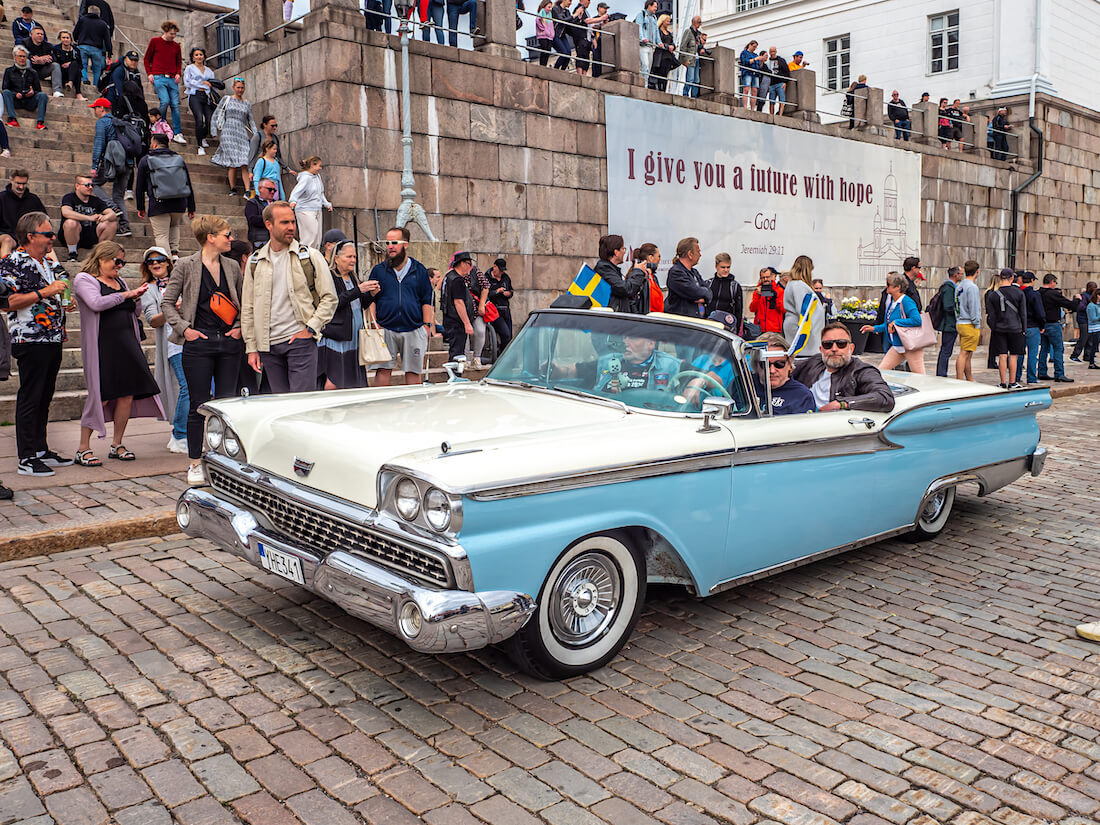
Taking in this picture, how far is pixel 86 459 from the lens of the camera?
7.11 m

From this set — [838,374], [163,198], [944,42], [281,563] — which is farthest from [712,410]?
[944,42]

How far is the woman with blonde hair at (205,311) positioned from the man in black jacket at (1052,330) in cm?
1295

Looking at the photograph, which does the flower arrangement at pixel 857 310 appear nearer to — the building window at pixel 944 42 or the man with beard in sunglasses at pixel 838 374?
the man with beard in sunglasses at pixel 838 374

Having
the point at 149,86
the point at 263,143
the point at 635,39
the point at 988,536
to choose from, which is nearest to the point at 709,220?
the point at 635,39

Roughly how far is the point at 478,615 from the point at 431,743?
1.58ft

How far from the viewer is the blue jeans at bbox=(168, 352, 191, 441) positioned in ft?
25.4

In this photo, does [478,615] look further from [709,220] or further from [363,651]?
[709,220]

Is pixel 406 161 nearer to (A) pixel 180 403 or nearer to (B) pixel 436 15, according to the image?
(B) pixel 436 15

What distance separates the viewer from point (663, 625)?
431 cm

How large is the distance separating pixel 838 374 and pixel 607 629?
282cm

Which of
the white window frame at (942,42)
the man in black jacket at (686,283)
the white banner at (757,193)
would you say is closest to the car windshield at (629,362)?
the man in black jacket at (686,283)

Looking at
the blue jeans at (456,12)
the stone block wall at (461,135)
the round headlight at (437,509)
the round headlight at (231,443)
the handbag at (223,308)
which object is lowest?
the round headlight at (437,509)

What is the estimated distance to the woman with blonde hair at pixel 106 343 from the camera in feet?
23.0

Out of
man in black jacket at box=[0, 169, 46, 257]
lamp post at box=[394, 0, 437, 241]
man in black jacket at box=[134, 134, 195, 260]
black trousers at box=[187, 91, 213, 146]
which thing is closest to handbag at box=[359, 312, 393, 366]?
man in black jacket at box=[134, 134, 195, 260]
